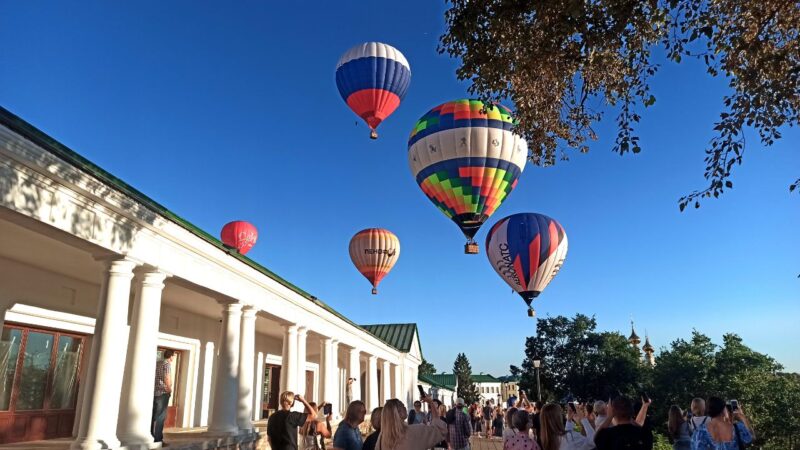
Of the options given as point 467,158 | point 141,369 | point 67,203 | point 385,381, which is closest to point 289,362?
point 141,369

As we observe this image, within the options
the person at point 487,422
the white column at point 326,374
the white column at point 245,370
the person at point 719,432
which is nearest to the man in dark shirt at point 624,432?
the person at point 719,432

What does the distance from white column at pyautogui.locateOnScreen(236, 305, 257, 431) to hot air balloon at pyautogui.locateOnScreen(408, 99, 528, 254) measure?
8924mm

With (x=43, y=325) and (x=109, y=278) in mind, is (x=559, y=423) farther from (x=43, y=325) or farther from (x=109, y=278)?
(x=43, y=325)

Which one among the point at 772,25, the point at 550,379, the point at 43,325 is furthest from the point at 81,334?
the point at 550,379

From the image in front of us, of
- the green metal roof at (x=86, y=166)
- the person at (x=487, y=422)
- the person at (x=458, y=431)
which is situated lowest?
the person at (x=487, y=422)

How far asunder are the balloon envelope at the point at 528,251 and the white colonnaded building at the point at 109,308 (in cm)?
801

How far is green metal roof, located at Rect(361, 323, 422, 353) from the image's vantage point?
3822 cm

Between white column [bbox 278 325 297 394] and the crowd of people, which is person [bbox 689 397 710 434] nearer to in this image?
the crowd of people

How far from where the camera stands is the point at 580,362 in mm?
56156

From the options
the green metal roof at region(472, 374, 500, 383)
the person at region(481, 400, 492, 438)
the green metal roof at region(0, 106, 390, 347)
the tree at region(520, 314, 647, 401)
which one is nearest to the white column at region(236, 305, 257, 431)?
the green metal roof at region(0, 106, 390, 347)

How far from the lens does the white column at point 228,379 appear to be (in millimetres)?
11391

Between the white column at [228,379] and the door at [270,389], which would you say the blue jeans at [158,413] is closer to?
the white column at [228,379]

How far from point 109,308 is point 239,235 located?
14.5 metres

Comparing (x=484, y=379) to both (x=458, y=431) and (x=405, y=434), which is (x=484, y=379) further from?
(x=405, y=434)
